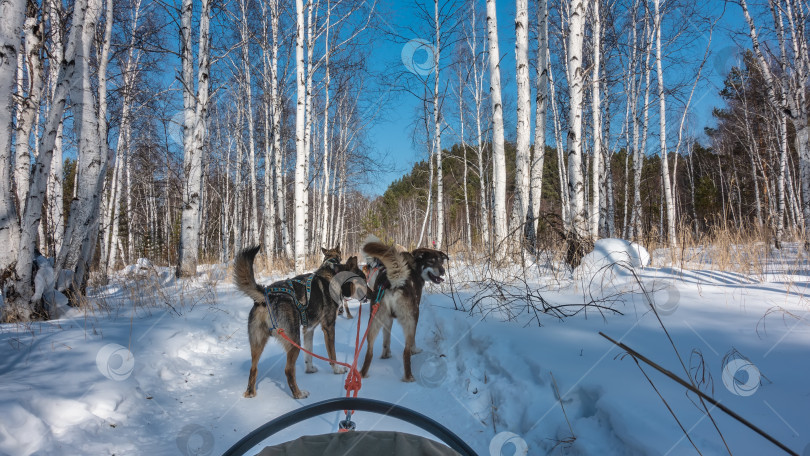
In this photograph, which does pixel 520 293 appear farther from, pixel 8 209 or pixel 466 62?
pixel 466 62

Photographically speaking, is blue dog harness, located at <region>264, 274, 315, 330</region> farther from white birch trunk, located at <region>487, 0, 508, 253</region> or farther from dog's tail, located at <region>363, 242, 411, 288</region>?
white birch trunk, located at <region>487, 0, 508, 253</region>

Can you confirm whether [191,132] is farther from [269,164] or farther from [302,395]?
[302,395]

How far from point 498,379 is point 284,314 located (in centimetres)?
205

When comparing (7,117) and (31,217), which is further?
(31,217)

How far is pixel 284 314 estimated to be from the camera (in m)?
3.28

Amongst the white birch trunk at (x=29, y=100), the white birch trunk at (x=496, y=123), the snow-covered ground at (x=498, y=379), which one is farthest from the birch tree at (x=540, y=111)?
the white birch trunk at (x=29, y=100)

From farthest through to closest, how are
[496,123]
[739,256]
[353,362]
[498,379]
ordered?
[496,123] < [739,256] < [498,379] < [353,362]

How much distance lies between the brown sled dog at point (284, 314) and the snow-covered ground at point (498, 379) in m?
0.25

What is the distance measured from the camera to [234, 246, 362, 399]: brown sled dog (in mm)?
3029

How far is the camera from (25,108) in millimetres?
5723

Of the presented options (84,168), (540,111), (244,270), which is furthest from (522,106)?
(84,168)

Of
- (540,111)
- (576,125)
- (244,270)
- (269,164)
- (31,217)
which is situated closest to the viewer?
(244,270)

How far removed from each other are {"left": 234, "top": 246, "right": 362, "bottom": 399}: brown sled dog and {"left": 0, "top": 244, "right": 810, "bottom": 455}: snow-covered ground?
25 centimetres

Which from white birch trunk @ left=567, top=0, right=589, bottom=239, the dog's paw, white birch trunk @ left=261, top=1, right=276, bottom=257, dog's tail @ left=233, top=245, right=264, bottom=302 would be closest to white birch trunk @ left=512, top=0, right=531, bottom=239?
white birch trunk @ left=567, top=0, right=589, bottom=239
